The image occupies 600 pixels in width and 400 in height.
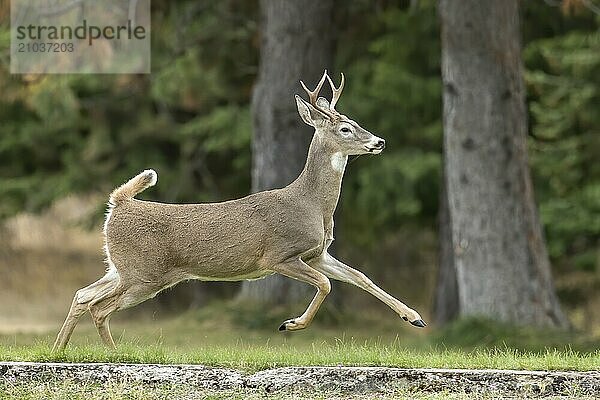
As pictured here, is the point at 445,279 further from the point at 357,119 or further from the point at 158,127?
the point at 158,127

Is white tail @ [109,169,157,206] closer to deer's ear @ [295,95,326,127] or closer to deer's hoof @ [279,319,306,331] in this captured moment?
deer's ear @ [295,95,326,127]

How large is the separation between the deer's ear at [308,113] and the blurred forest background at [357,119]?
6204 mm

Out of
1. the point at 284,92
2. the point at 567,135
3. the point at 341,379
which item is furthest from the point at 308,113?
the point at 567,135

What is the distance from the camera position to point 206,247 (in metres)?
9.52

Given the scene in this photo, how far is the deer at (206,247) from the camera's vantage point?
947cm

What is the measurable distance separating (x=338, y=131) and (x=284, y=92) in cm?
627

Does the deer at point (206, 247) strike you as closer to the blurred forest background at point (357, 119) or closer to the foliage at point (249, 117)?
the blurred forest background at point (357, 119)

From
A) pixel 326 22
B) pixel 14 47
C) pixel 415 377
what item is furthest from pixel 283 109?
pixel 415 377

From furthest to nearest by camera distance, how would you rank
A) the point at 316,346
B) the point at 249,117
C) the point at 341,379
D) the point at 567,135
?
1. the point at 249,117
2. the point at 567,135
3. the point at 316,346
4. the point at 341,379

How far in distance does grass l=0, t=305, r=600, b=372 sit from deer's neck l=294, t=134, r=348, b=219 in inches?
41.4

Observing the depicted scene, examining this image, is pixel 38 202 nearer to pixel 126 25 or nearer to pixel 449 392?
pixel 126 25

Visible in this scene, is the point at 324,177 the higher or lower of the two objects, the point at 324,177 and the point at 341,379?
the higher

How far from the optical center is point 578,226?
18047 mm

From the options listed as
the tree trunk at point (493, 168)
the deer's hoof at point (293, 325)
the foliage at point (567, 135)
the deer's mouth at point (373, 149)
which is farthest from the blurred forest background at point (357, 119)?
the deer's hoof at point (293, 325)
